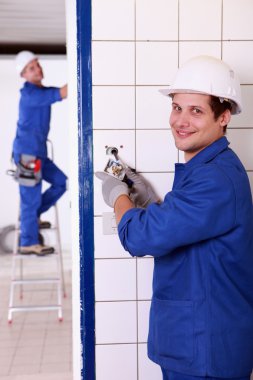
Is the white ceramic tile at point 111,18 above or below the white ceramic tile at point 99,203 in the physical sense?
above

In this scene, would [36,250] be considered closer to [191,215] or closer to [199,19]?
[199,19]

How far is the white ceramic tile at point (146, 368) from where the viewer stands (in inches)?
81.9

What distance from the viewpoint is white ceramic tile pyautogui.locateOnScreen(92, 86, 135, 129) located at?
1.97 metres

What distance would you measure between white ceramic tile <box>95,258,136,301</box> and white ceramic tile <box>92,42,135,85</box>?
699mm

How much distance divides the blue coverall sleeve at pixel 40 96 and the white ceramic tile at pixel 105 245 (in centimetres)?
205

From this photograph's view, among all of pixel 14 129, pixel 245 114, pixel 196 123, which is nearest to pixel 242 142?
pixel 245 114

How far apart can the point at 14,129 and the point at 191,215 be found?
5.02m

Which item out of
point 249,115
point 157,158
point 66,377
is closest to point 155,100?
point 157,158

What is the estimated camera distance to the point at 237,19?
199 centimetres

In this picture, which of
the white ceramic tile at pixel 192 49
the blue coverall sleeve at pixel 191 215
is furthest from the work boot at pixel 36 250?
the blue coverall sleeve at pixel 191 215

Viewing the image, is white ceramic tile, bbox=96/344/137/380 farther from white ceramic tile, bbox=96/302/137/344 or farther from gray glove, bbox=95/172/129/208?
gray glove, bbox=95/172/129/208

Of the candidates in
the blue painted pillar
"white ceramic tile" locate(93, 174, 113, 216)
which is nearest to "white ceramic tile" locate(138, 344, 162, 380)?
Result: the blue painted pillar

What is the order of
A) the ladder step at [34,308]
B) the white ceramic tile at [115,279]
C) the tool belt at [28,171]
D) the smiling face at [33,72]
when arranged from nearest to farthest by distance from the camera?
the white ceramic tile at [115,279] → the ladder step at [34,308] → the tool belt at [28,171] → the smiling face at [33,72]

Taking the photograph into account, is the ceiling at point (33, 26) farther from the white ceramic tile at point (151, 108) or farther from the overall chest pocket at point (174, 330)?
the overall chest pocket at point (174, 330)
